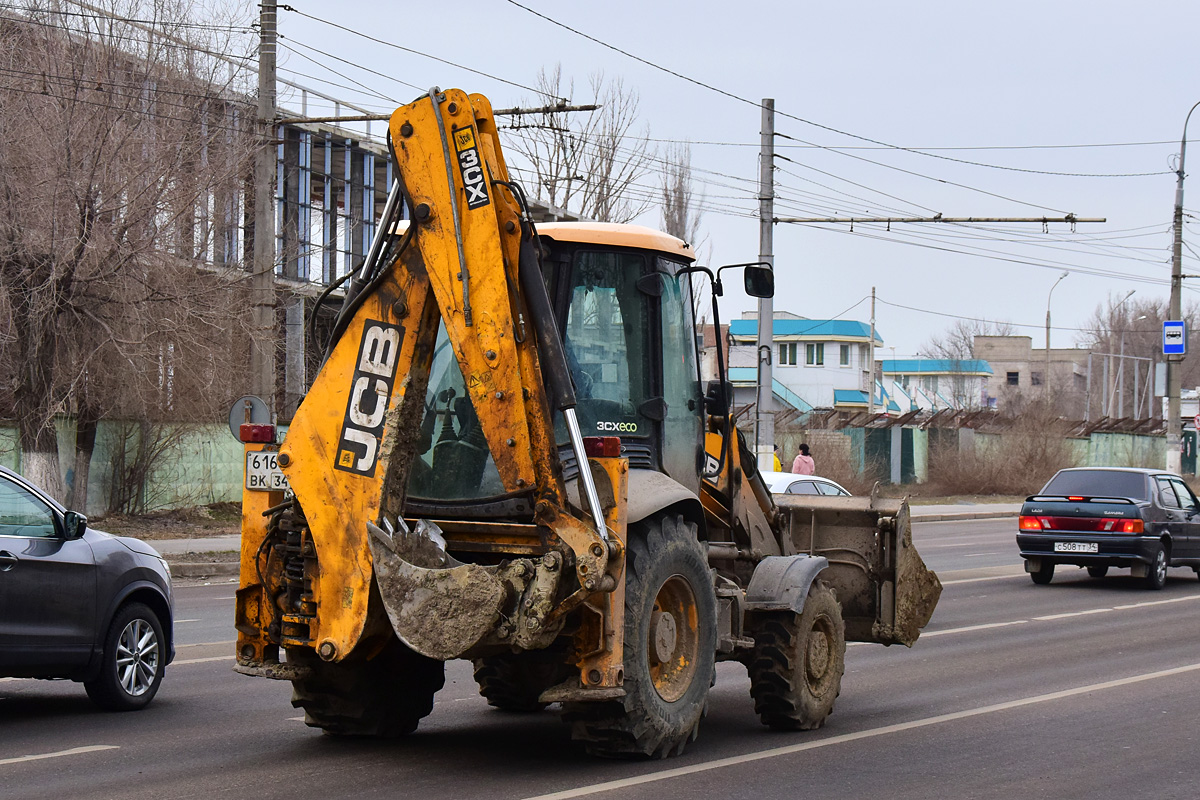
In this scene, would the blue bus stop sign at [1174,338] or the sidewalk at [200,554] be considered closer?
the sidewalk at [200,554]

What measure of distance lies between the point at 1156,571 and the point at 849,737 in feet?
41.3

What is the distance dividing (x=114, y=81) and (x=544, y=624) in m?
19.3

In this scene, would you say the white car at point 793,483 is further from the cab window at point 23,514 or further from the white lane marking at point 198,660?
the cab window at point 23,514

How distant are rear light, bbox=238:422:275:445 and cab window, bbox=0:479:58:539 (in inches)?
84.9

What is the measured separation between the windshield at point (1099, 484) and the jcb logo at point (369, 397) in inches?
586

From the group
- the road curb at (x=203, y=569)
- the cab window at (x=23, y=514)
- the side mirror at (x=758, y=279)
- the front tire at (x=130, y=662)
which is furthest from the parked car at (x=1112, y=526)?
the cab window at (x=23, y=514)

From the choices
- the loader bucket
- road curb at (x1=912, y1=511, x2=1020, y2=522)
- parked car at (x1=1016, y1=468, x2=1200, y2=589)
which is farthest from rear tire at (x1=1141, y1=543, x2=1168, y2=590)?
road curb at (x1=912, y1=511, x2=1020, y2=522)

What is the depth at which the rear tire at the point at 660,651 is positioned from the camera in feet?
23.8

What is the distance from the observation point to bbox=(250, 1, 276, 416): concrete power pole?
2094 centimetres

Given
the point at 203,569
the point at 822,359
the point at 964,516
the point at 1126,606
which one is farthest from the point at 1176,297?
the point at 822,359

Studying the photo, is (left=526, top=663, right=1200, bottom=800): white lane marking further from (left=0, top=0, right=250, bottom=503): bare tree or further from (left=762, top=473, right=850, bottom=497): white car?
(left=0, top=0, right=250, bottom=503): bare tree

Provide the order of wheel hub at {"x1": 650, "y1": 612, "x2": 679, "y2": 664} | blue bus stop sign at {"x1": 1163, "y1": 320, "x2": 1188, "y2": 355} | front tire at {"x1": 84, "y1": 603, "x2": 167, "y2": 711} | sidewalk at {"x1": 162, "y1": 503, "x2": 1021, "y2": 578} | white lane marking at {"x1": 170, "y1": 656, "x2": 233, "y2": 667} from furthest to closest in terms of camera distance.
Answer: blue bus stop sign at {"x1": 1163, "y1": 320, "x2": 1188, "y2": 355} < sidewalk at {"x1": 162, "y1": 503, "x2": 1021, "y2": 578} < white lane marking at {"x1": 170, "y1": 656, "x2": 233, "y2": 667} < front tire at {"x1": 84, "y1": 603, "x2": 167, "y2": 711} < wheel hub at {"x1": 650, "y1": 612, "x2": 679, "y2": 664}

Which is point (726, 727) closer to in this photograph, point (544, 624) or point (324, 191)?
point (544, 624)

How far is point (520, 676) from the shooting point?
876 centimetres
